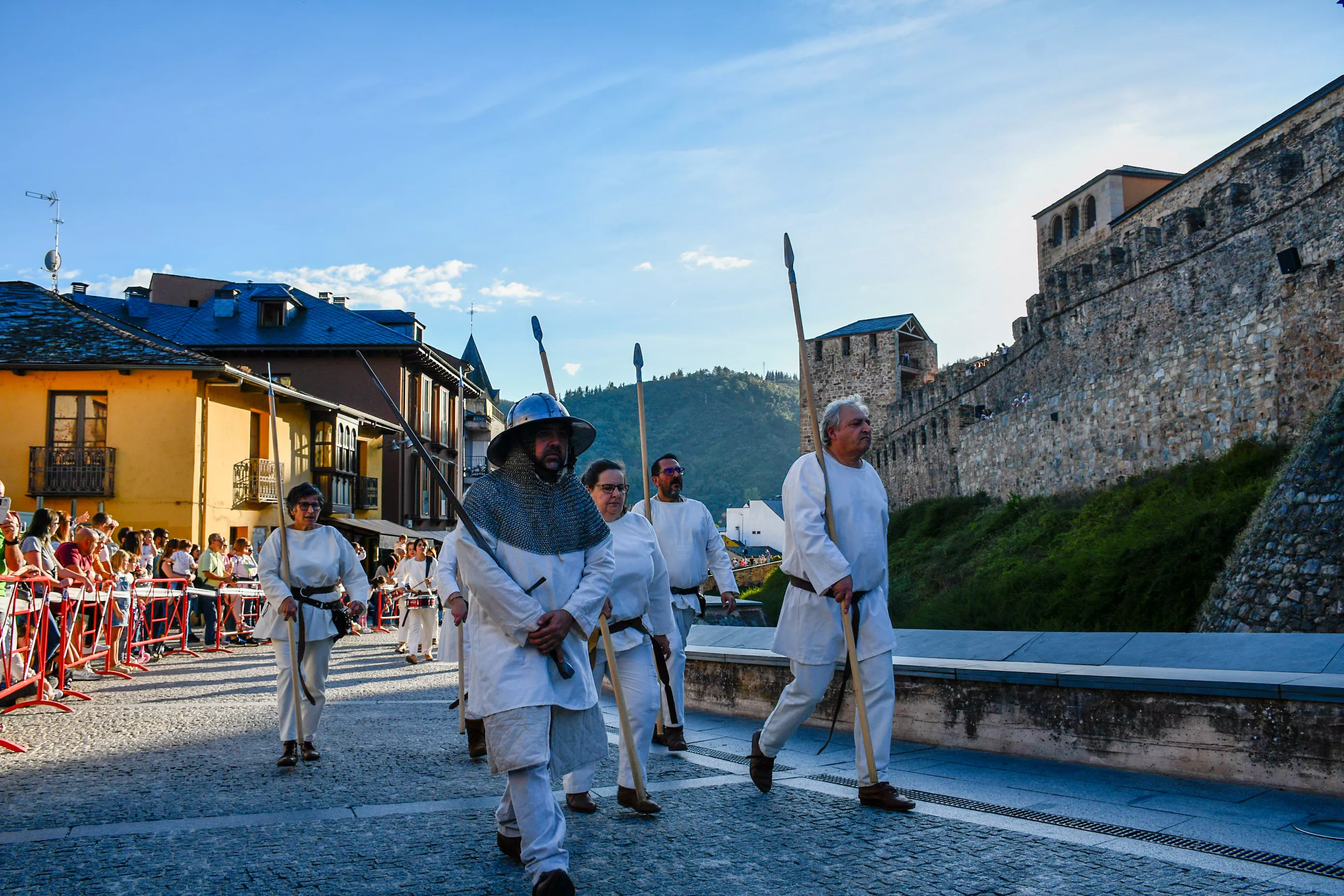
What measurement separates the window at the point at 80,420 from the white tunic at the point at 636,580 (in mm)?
23716

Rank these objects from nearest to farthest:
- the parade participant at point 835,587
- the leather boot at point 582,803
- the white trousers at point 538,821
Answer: the white trousers at point 538,821 → the leather boot at point 582,803 → the parade participant at point 835,587

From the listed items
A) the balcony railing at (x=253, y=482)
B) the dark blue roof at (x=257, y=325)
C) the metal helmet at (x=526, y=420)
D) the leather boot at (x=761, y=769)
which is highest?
the dark blue roof at (x=257, y=325)

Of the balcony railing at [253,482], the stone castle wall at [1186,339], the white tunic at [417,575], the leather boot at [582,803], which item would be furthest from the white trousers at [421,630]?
the balcony railing at [253,482]

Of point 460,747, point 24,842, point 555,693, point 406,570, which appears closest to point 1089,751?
point 555,693

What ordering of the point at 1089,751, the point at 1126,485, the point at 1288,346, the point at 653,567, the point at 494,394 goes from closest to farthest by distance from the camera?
the point at 1089,751
the point at 653,567
the point at 1288,346
the point at 1126,485
the point at 494,394

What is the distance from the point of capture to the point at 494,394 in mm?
81125

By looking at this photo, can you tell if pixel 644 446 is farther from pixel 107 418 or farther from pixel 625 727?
pixel 107 418

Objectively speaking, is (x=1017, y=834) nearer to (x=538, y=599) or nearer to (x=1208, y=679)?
(x=1208, y=679)

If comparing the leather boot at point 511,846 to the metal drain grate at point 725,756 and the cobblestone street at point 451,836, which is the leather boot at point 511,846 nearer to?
the cobblestone street at point 451,836

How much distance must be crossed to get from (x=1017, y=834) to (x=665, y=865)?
1.52m

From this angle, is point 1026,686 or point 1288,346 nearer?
point 1026,686

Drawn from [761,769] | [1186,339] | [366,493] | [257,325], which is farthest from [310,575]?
[257,325]

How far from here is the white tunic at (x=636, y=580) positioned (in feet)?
19.4

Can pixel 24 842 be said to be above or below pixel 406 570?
below
